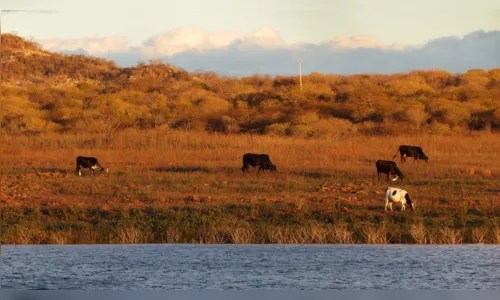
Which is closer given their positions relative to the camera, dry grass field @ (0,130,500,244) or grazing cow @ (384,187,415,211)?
dry grass field @ (0,130,500,244)

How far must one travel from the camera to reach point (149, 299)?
1165 cm

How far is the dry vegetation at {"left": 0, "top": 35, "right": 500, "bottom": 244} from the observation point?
19016mm

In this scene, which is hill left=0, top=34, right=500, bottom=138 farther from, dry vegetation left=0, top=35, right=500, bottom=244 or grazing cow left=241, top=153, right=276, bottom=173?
grazing cow left=241, top=153, right=276, bottom=173

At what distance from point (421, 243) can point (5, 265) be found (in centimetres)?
626

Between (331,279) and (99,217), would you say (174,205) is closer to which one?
(99,217)

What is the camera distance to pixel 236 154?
34500 mm

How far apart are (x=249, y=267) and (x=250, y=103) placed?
146ft

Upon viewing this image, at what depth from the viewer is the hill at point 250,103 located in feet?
162

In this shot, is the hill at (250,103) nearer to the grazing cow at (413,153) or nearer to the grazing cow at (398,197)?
the grazing cow at (413,153)

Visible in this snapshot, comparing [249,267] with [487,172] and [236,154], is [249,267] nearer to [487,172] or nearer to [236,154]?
[487,172]

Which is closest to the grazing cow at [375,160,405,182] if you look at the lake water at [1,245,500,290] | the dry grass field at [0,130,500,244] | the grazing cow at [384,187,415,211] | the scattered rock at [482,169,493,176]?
the dry grass field at [0,130,500,244]

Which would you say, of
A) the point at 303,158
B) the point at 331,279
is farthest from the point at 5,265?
the point at 303,158

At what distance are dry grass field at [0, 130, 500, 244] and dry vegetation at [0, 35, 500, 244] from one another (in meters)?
0.05

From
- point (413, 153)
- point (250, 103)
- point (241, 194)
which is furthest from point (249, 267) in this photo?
point (250, 103)
